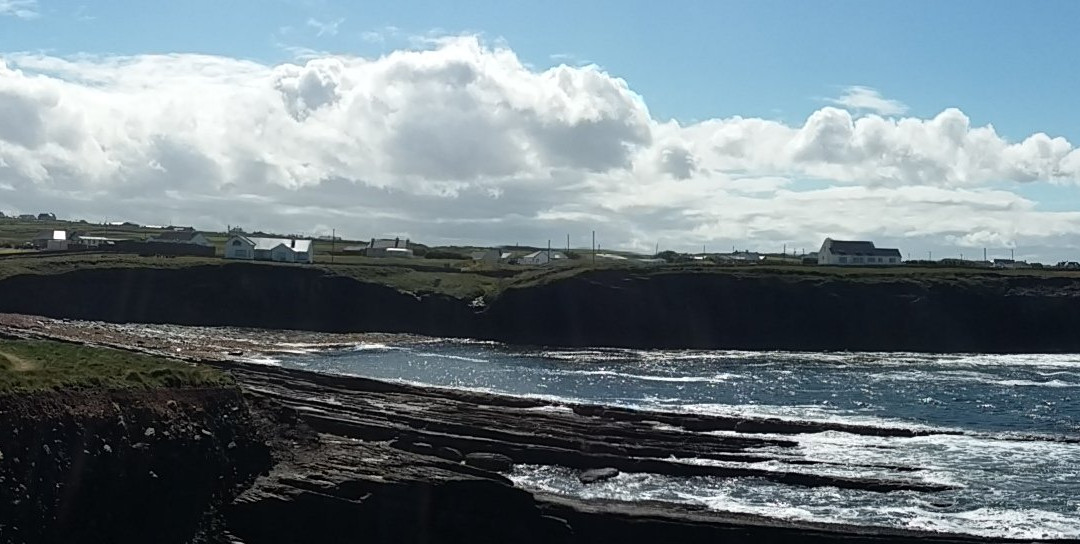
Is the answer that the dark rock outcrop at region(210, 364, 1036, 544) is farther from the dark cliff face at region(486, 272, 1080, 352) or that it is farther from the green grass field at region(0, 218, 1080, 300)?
the green grass field at region(0, 218, 1080, 300)

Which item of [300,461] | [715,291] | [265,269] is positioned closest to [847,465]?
[300,461]

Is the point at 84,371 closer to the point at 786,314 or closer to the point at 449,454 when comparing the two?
the point at 449,454

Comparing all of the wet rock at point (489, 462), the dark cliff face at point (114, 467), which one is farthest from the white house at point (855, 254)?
the dark cliff face at point (114, 467)

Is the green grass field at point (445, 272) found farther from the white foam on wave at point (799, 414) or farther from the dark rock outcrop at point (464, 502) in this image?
the dark rock outcrop at point (464, 502)

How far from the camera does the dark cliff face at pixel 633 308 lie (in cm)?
11281

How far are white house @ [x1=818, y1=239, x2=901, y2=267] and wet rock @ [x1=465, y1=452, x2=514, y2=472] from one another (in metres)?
137

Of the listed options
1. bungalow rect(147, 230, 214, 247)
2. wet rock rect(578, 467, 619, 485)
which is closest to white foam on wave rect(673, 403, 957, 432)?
wet rock rect(578, 467, 619, 485)

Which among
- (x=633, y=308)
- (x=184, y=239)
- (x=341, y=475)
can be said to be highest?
(x=184, y=239)

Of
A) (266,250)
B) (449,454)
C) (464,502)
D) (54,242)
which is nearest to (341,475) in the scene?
(464,502)

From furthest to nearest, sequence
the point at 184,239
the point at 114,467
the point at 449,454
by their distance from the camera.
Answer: the point at 184,239
the point at 449,454
the point at 114,467

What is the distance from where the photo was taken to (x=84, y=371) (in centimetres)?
3209

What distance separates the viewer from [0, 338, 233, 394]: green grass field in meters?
29.5

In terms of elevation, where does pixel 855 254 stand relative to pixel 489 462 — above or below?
above

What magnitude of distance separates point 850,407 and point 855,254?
113115 millimetres
